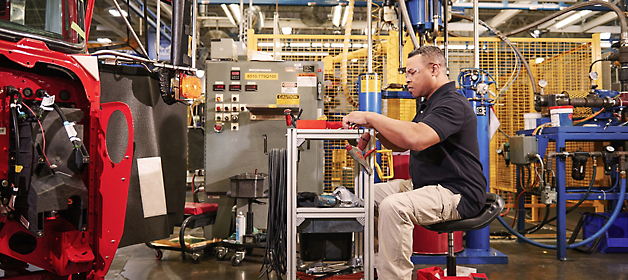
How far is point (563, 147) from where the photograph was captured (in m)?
4.03

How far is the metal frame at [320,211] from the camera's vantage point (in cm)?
246

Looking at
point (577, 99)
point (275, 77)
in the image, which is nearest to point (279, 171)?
point (275, 77)

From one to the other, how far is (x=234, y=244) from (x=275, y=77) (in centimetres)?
189

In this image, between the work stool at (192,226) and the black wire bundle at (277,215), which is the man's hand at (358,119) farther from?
the work stool at (192,226)

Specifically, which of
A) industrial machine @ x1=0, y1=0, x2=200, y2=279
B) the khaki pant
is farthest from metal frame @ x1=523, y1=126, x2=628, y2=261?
industrial machine @ x1=0, y1=0, x2=200, y2=279

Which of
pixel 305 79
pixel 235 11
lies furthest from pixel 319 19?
pixel 305 79

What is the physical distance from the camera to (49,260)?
2.53m

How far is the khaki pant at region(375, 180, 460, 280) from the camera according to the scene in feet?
6.99

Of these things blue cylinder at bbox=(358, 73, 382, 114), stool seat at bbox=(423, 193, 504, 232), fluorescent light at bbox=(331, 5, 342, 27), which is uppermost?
fluorescent light at bbox=(331, 5, 342, 27)

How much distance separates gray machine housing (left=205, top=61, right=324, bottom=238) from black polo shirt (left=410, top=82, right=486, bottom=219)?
2312 millimetres

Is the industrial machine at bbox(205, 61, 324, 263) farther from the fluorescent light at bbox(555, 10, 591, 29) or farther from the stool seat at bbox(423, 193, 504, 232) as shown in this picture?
the fluorescent light at bbox(555, 10, 591, 29)

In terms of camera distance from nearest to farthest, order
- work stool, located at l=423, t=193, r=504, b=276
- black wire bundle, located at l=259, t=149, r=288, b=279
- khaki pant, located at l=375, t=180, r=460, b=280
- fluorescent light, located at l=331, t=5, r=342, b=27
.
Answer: khaki pant, located at l=375, t=180, r=460, b=280 < work stool, located at l=423, t=193, r=504, b=276 < black wire bundle, located at l=259, t=149, r=288, b=279 < fluorescent light, located at l=331, t=5, r=342, b=27

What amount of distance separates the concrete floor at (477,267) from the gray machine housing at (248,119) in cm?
69

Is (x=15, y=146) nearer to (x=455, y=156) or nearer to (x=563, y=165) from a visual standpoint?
(x=455, y=156)
